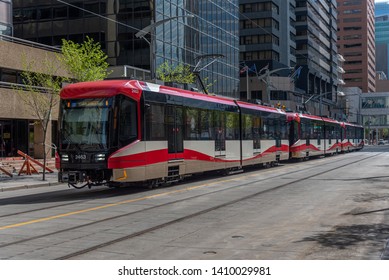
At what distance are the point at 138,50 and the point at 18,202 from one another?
110 ft

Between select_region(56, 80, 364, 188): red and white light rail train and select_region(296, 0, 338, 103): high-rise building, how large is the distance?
80.1 m

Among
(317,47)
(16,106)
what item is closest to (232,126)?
(16,106)

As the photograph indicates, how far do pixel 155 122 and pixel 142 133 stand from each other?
1.00 meters

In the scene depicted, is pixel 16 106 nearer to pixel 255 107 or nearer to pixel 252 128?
pixel 255 107

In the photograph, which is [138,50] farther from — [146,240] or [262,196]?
[146,240]

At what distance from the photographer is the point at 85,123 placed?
51.3ft

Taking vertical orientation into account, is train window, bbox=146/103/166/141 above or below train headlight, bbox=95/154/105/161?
above

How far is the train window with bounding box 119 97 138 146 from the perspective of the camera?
15.6 metres

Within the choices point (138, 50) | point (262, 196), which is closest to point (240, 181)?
point (262, 196)

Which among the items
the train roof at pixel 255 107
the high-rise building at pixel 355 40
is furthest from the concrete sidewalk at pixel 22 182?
the high-rise building at pixel 355 40

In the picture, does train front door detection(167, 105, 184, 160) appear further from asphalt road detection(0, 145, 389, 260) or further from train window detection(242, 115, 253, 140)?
train window detection(242, 115, 253, 140)

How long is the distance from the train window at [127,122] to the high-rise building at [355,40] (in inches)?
6876

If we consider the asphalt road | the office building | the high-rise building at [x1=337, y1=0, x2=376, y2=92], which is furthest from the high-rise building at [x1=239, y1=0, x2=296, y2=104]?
the high-rise building at [x1=337, y1=0, x2=376, y2=92]

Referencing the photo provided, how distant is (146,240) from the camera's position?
28.9ft
